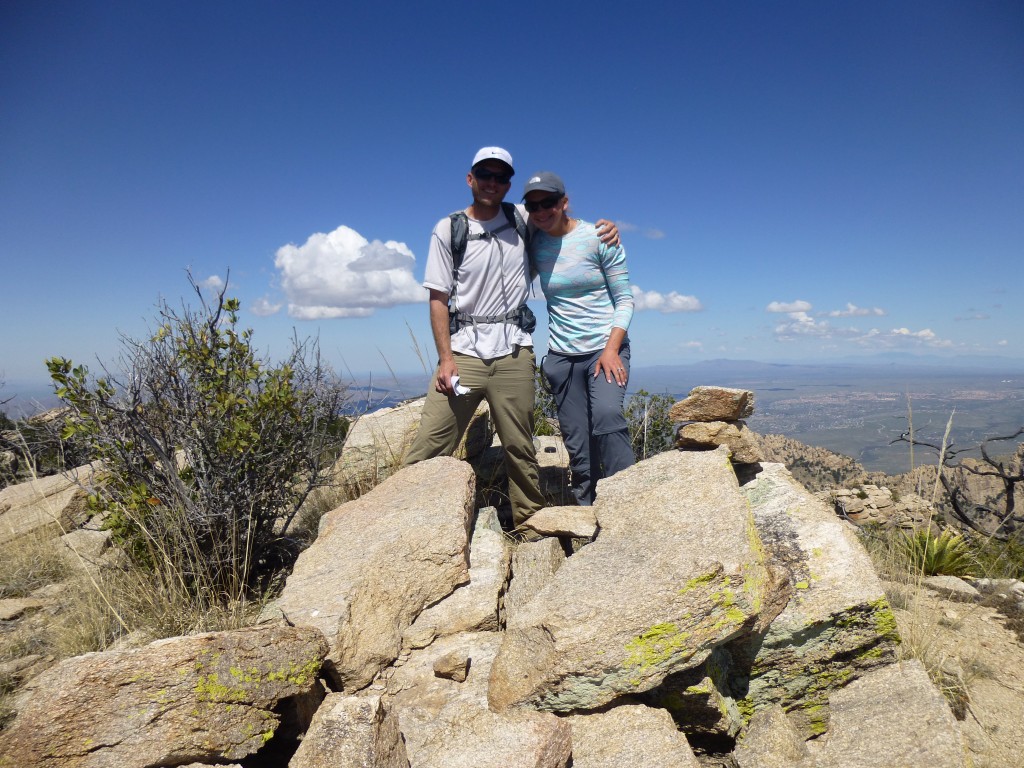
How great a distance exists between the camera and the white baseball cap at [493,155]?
15.4 ft

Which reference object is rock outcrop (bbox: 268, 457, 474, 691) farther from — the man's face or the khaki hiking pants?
the man's face

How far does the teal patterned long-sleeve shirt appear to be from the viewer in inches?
195

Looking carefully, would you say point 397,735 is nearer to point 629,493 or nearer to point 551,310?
point 629,493

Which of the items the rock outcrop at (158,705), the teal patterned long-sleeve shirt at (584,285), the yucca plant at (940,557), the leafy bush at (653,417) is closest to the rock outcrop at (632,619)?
the rock outcrop at (158,705)

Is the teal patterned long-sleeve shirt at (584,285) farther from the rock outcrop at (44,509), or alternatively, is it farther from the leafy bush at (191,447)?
the rock outcrop at (44,509)

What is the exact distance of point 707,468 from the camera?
405 cm

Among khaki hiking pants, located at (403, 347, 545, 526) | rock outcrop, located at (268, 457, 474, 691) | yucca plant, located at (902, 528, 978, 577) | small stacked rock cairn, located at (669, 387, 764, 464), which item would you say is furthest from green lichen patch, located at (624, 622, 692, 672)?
yucca plant, located at (902, 528, 978, 577)

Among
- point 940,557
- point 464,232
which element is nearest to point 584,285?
point 464,232

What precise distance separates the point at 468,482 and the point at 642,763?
243 cm

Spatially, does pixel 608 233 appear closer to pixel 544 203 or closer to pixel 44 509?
pixel 544 203

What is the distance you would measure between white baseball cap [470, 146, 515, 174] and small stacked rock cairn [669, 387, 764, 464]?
2576 mm

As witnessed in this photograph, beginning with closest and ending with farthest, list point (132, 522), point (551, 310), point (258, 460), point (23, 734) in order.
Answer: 1. point (23, 734)
2. point (132, 522)
3. point (258, 460)
4. point (551, 310)

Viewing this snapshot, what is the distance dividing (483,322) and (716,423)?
2241 millimetres

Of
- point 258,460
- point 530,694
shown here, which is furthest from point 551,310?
point 530,694
